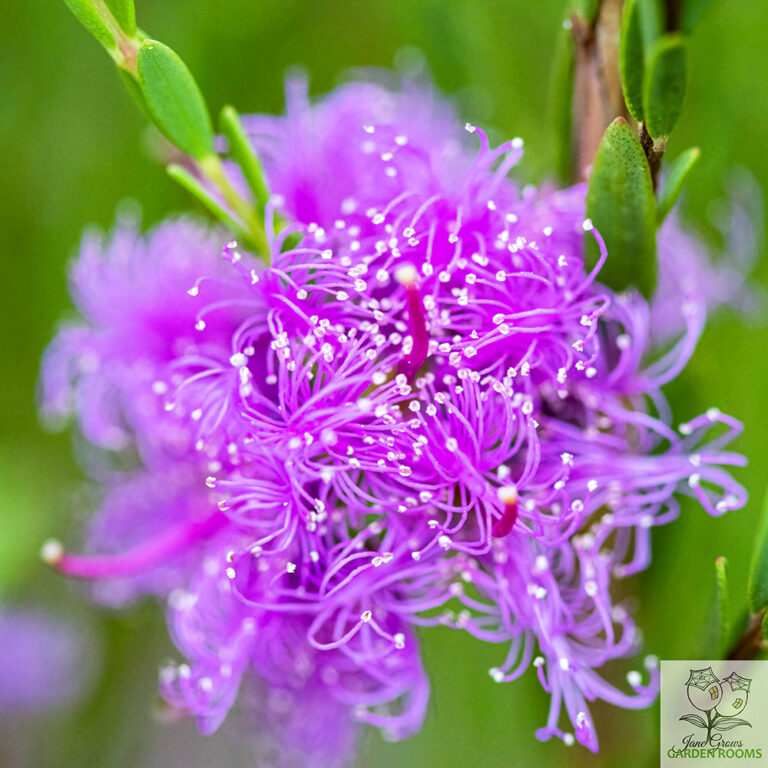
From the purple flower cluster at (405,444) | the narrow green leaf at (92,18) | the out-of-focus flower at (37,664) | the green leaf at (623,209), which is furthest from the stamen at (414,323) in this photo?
the out-of-focus flower at (37,664)

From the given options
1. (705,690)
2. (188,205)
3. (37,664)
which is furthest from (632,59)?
(37,664)

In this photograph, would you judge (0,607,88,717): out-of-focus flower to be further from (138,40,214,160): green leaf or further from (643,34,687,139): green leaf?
(643,34,687,139): green leaf

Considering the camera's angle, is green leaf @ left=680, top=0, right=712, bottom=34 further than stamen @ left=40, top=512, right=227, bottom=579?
No

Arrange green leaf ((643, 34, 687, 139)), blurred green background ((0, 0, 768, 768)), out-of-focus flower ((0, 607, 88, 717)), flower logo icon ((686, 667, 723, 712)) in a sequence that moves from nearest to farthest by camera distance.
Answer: green leaf ((643, 34, 687, 139)) < flower logo icon ((686, 667, 723, 712)) < blurred green background ((0, 0, 768, 768)) < out-of-focus flower ((0, 607, 88, 717))

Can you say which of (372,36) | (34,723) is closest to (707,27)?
(372,36)

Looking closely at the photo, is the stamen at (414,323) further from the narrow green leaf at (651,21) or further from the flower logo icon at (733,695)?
the flower logo icon at (733,695)

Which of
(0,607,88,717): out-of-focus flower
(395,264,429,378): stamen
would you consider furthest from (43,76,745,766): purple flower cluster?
(0,607,88,717): out-of-focus flower
